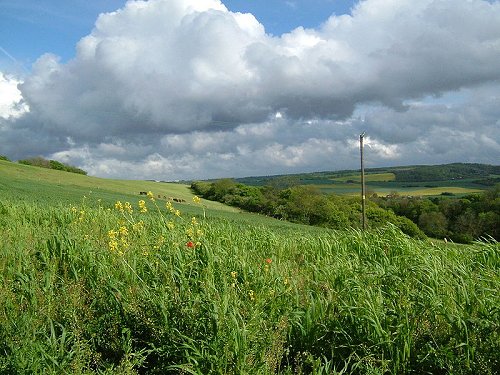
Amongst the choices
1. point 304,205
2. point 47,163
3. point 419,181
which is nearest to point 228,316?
point 304,205

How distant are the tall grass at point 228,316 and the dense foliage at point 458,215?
62257mm

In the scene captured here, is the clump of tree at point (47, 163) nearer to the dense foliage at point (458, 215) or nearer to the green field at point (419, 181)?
the green field at point (419, 181)

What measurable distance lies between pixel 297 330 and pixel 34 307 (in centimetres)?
275

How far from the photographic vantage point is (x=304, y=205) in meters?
71.6

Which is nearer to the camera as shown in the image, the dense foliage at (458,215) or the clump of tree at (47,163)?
the dense foliage at (458,215)

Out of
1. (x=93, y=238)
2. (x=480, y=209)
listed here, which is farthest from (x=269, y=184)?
(x=93, y=238)

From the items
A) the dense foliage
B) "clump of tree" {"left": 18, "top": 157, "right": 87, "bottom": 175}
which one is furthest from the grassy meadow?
"clump of tree" {"left": 18, "top": 157, "right": 87, "bottom": 175}

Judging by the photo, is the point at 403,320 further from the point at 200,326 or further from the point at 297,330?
the point at 200,326

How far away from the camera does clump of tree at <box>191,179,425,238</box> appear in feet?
231

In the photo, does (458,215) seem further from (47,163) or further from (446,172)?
(47,163)

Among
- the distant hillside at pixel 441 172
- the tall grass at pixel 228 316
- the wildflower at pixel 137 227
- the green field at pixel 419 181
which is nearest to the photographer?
the tall grass at pixel 228 316

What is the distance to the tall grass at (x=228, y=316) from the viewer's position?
3.83 m

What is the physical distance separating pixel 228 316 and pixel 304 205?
67983 mm

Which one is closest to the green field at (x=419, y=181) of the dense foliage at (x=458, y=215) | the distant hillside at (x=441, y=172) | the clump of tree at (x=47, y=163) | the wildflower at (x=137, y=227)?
the distant hillside at (x=441, y=172)
